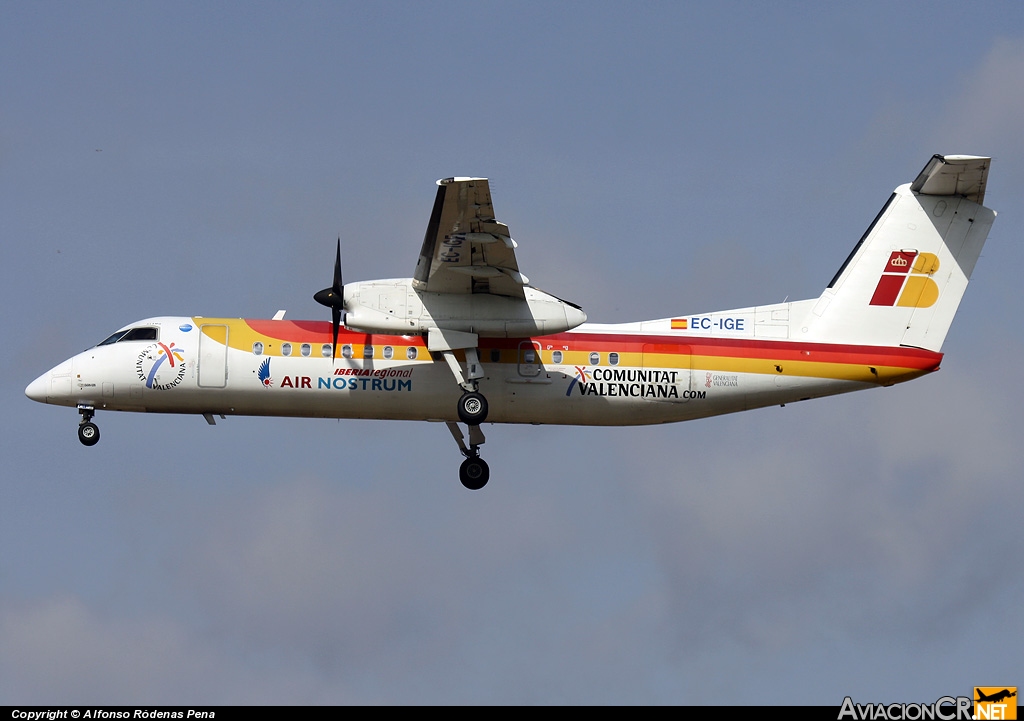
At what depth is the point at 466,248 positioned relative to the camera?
2506cm

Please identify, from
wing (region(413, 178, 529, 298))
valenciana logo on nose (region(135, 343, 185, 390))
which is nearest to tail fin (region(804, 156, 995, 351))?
wing (region(413, 178, 529, 298))

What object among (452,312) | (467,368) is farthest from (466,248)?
(467,368)

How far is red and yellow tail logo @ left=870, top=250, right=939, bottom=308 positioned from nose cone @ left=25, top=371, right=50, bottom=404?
15.4 meters

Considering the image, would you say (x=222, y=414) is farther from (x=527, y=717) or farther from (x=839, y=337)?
(x=839, y=337)

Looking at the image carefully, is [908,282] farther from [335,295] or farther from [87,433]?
[87,433]

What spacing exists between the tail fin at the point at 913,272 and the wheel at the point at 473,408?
6.20 meters

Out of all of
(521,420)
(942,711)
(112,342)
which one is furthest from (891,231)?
(112,342)

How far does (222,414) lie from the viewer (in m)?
27.6

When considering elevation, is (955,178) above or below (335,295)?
above

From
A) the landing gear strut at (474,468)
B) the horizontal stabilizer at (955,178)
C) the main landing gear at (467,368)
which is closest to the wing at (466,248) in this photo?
the main landing gear at (467,368)

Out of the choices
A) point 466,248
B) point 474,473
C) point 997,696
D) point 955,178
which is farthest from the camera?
point 474,473

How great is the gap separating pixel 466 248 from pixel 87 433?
8388 mm

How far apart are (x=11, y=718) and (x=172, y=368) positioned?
7.84 meters

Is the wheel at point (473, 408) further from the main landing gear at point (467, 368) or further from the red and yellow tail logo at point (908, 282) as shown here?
the red and yellow tail logo at point (908, 282)
